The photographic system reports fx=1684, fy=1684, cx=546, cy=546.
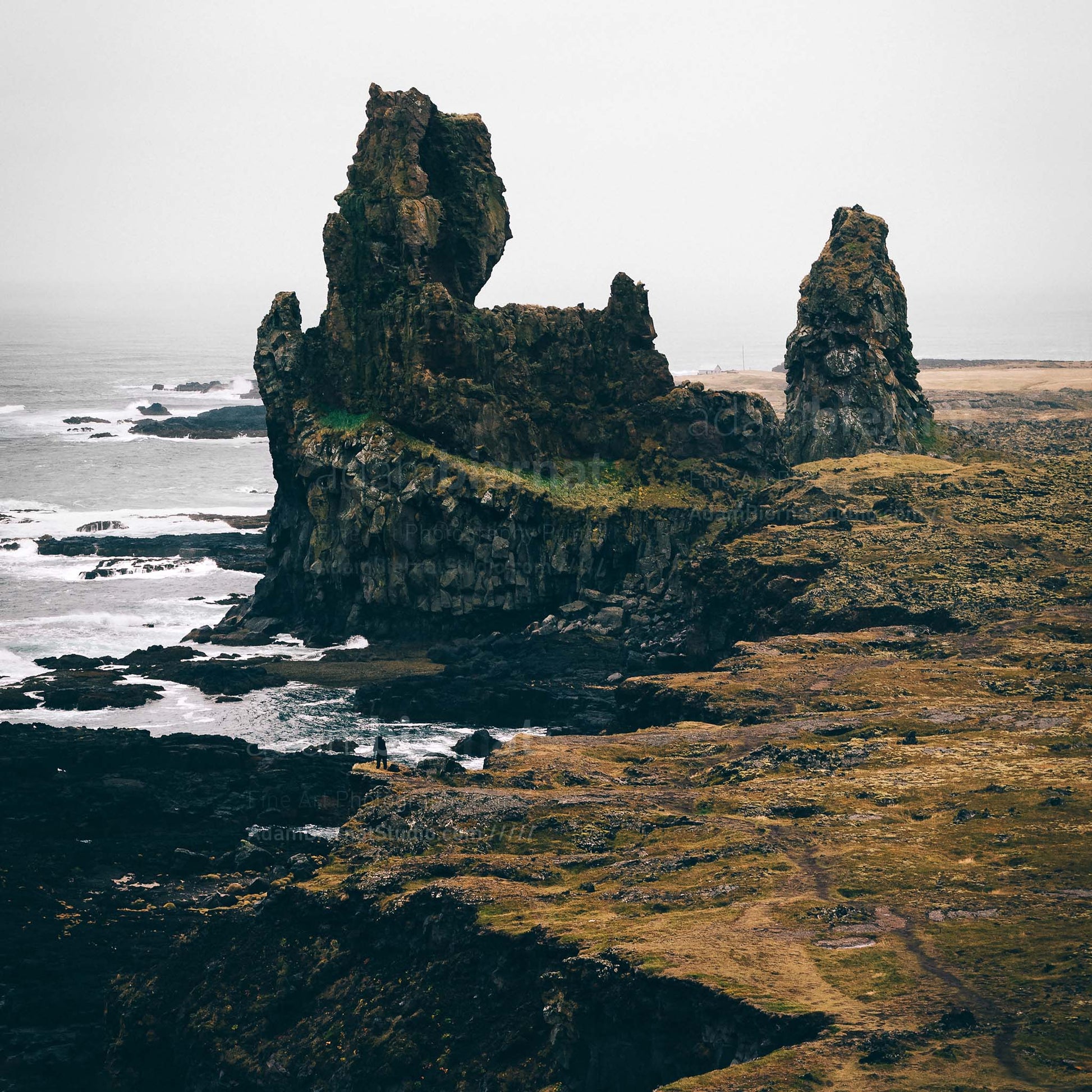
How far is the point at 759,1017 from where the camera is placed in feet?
238

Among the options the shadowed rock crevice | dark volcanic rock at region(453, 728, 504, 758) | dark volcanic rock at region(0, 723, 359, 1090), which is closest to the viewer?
the shadowed rock crevice

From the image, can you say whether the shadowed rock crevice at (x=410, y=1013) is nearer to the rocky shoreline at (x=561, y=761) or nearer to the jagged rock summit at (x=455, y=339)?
the rocky shoreline at (x=561, y=761)

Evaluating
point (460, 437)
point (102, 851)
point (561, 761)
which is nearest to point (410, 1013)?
point (102, 851)

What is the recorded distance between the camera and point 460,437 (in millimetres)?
178875

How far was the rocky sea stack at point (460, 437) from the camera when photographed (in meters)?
172

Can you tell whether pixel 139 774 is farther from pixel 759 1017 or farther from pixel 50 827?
pixel 759 1017

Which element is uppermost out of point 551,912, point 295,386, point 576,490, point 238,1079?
point 295,386

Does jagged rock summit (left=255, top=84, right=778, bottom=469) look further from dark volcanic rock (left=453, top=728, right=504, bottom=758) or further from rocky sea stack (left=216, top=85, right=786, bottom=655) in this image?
dark volcanic rock (left=453, top=728, right=504, bottom=758)

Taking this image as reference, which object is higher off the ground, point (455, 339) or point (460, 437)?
point (455, 339)

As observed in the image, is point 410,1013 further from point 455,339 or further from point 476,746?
point 455,339

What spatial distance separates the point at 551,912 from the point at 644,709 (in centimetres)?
4853

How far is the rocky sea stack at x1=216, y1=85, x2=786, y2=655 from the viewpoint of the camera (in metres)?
172

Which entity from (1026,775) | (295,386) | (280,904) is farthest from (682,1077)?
(295,386)

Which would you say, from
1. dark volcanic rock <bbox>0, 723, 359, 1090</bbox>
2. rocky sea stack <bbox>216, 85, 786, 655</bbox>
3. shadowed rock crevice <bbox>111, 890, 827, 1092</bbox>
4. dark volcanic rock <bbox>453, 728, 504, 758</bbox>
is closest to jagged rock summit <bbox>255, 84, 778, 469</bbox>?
rocky sea stack <bbox>216, 85, 786, 655</bbox>
